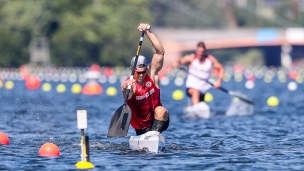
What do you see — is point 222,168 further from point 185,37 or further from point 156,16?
point 156,16

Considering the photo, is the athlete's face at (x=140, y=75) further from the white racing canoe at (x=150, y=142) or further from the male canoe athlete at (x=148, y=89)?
the white racing canoe at (x=150, y=142)

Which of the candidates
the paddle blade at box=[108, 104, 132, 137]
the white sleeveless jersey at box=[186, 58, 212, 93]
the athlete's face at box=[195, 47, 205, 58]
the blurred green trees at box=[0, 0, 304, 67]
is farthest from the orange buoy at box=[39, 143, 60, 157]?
the blurred green trees at box=[0, 0, 304, 67]

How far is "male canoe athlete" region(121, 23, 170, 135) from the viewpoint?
46.7ft

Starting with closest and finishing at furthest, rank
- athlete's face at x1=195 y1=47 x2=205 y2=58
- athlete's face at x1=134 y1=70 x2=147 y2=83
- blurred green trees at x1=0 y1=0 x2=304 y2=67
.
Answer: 1. athlete's face at x1=134 y1=70 x2=147 y2=83
2. athlete's face at x1=195 y1=47 x2=205 y2=58
3. blurred green trees at x1=0 y1=0 x2=304 y2=67

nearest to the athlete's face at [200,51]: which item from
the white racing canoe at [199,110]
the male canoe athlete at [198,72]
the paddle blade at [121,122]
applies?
the male canoe athlete at [198,72]

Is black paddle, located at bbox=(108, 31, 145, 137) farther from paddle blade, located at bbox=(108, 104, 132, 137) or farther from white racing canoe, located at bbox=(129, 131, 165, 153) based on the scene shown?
white racing canoe, located at bbox=(129, 131, 165, 153)

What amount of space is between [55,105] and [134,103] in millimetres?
13065

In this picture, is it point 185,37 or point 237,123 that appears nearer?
point 237,123

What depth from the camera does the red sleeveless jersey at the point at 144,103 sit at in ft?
47.1

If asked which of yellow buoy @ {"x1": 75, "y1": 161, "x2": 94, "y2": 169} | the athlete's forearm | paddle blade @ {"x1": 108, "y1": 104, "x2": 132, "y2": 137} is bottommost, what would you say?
yellow buoy @ {"x1": 75, "y1": 161, "x2": 94, "y2": 169}

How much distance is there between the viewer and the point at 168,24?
133 m

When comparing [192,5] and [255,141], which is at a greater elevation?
[192,5]

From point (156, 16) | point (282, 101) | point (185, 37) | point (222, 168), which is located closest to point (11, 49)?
point (185, 37)

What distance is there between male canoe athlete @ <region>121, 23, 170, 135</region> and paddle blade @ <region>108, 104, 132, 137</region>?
25cm
